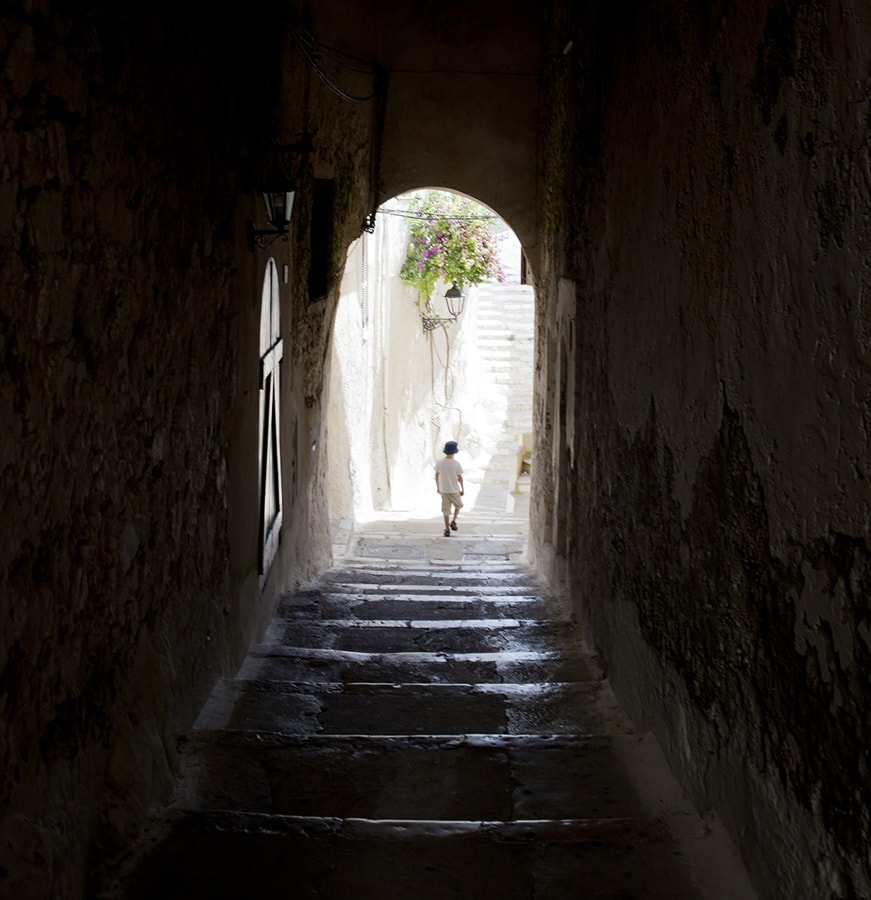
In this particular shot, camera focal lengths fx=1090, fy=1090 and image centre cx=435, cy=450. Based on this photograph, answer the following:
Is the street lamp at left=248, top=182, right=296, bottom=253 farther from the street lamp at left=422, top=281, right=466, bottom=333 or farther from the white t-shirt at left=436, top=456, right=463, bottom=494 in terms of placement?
the street lamp at left=422, top=281, right=466, bottom=333

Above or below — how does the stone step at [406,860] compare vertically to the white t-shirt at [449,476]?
below

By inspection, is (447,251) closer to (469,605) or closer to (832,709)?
(469,605)

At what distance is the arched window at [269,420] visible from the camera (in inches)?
204

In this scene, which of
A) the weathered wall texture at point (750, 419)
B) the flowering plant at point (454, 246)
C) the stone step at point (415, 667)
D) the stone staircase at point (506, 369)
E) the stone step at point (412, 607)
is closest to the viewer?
the weathered wall texture at point (750, 419)

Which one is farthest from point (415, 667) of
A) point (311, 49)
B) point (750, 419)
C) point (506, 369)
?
point (506, 369)

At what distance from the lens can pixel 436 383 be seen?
18.5m

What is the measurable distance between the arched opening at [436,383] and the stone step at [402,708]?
9.49 meters

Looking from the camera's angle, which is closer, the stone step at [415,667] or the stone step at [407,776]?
the stone step at [407,776]

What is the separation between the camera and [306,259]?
7.10 m

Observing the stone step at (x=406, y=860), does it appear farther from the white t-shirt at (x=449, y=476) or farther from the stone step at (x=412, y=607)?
the white t-shirt at (x=449, y=476)

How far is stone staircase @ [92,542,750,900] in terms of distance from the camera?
2.62 meters

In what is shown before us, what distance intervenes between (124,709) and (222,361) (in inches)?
63.9

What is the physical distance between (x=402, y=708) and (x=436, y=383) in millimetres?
14574

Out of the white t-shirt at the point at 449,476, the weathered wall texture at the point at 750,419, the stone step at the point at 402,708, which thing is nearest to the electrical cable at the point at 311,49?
the weathered wall texture at the point at 750,419
